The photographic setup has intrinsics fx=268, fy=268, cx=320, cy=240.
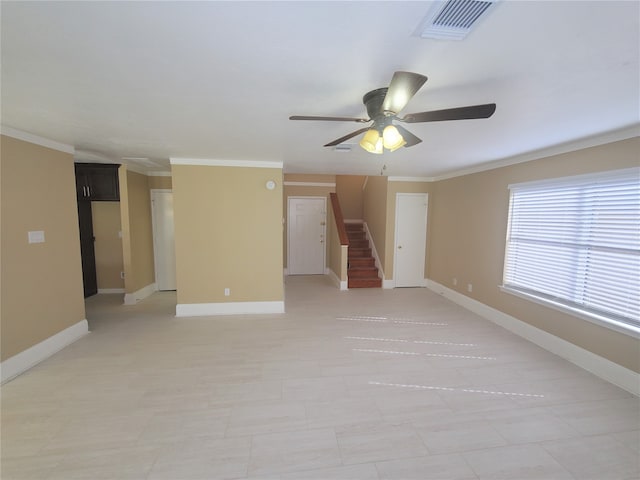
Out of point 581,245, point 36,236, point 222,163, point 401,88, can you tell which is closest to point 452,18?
point 401,88

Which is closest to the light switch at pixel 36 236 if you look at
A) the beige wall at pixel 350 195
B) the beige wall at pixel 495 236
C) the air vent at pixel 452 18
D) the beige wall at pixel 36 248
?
the beige wall at pixel 36 248

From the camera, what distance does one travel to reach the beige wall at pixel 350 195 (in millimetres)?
7742

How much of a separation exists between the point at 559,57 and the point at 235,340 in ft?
12.2

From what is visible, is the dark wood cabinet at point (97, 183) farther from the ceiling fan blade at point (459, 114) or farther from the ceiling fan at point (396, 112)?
the ceiling fan blade at point (459, 114)

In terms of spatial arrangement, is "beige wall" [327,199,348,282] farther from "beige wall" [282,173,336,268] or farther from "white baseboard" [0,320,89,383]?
"white baseboard" [0,320,89,383]

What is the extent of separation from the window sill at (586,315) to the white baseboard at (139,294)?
594cm

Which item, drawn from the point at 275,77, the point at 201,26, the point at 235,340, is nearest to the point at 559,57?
the point at 275,77

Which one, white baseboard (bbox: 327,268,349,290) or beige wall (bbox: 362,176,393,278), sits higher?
beige wall (bbox: 362,176,393,278)

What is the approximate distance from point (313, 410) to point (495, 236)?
348 cm

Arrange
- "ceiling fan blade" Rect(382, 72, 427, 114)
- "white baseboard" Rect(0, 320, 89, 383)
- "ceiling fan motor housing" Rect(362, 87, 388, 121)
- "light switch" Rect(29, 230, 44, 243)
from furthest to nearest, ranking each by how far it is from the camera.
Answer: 1. "light switch" Rect(29, 230, 44, 243)
2. "white baseboard" Rect(0, 320, 89, 383)
3. "ceiling fan motor housing" Rect(362, 87, 388, 121)
4. "ceiling fan blade" Rect(382, 72, 427, 114)

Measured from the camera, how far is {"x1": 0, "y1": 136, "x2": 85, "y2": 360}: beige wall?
2543mm

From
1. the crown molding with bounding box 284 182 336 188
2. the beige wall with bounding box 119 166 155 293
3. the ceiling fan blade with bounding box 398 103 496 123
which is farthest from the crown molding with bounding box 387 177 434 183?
the beige wall with bounding box 119 166 155 293

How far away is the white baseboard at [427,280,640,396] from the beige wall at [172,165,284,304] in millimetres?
3199

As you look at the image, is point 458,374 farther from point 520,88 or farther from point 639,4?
point 639,4
